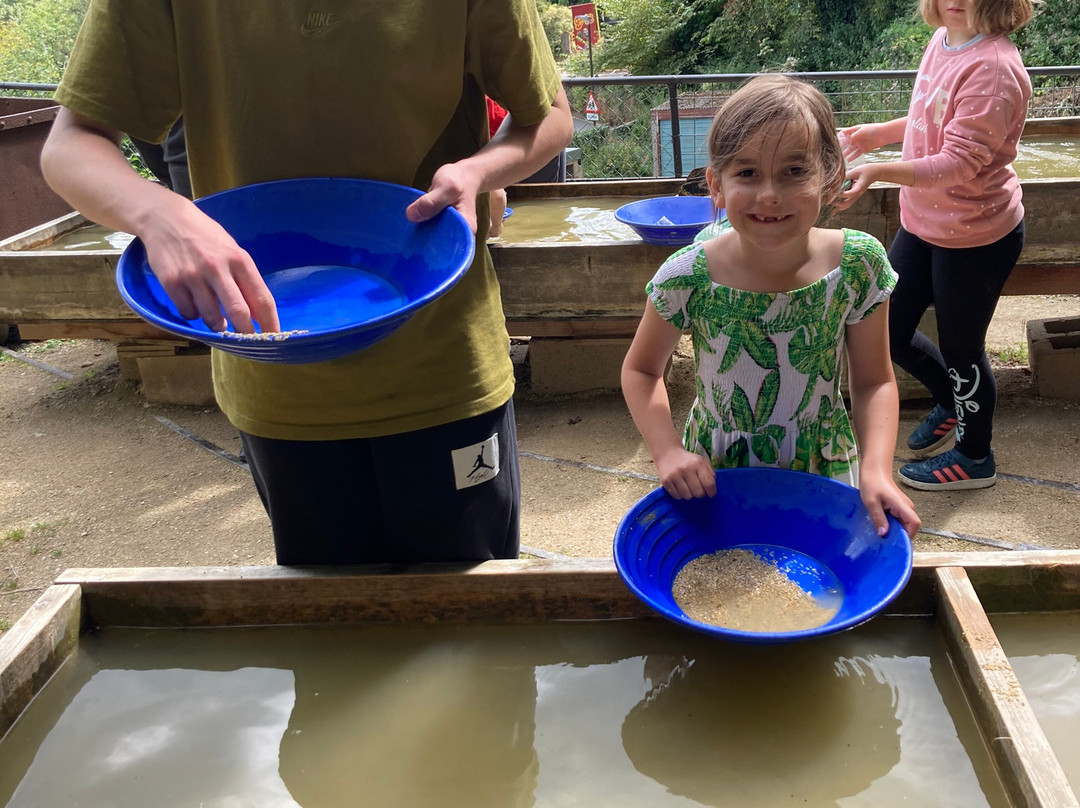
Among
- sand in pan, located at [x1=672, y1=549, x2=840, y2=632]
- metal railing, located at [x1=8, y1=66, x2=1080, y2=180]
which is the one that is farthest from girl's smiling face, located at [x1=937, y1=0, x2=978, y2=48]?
metal railing, located at [x1=8, y1=66, x2=1080, y2=180]

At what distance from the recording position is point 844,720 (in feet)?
3.88

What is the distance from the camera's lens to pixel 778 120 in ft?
4.34

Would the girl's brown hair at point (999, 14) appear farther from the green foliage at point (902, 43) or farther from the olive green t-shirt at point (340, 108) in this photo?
the green foliage at point (902, 43)

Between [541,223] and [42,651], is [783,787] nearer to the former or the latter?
[42,651]

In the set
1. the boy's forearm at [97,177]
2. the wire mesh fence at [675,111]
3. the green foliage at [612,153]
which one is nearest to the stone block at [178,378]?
the wire mesh fence at [675,111]

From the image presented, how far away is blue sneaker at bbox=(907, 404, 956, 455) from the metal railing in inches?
82.0

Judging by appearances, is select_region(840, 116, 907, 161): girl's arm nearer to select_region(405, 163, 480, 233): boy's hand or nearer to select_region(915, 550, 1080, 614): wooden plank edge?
select_region(915, 550, 1080, 614): wooden plank edge

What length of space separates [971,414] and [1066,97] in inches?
265

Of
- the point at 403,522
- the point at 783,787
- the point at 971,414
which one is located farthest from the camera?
the point at 971,414

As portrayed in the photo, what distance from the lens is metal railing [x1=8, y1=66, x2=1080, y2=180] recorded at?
520 centimetres

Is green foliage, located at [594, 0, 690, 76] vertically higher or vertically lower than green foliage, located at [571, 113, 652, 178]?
higher

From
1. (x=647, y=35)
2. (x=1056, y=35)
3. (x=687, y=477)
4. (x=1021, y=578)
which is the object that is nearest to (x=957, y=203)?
(x=1021, y=578)

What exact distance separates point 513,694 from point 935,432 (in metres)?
2.53

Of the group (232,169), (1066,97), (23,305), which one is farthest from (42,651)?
(1066,97)
